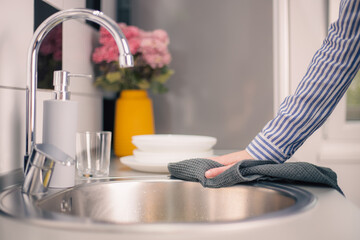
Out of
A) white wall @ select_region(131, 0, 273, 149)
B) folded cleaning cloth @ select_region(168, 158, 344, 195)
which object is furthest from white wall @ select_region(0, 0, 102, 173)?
white wall @ select_region(131, 0, 273, 149)

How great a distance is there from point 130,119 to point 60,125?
0.60m

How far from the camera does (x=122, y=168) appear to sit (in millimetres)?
1084

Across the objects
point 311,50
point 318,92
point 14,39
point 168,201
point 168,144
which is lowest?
point 168,201

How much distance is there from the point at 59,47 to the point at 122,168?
0.37 m

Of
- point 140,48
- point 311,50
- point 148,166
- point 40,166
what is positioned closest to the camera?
point 40,166

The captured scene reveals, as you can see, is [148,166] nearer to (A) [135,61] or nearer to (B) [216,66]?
(A) [135,61]

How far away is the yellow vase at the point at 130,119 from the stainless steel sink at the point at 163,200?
1.51 ft

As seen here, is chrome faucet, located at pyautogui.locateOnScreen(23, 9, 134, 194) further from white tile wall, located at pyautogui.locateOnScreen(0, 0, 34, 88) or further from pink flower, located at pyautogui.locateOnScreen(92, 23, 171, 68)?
pink flower, located at pyautogui.locateOnScreen(92, 23, 171, 68)

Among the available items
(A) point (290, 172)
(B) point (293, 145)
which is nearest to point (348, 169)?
(B) point (293, 145)

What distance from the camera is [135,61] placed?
136 cm

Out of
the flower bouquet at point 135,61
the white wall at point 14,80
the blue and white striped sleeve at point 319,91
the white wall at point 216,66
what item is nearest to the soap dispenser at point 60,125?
the white wall at point 14,80

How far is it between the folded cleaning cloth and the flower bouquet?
0.61 m

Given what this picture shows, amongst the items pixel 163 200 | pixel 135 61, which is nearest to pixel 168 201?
pixel 163 200

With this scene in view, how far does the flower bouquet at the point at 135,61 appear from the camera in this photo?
1326mm
